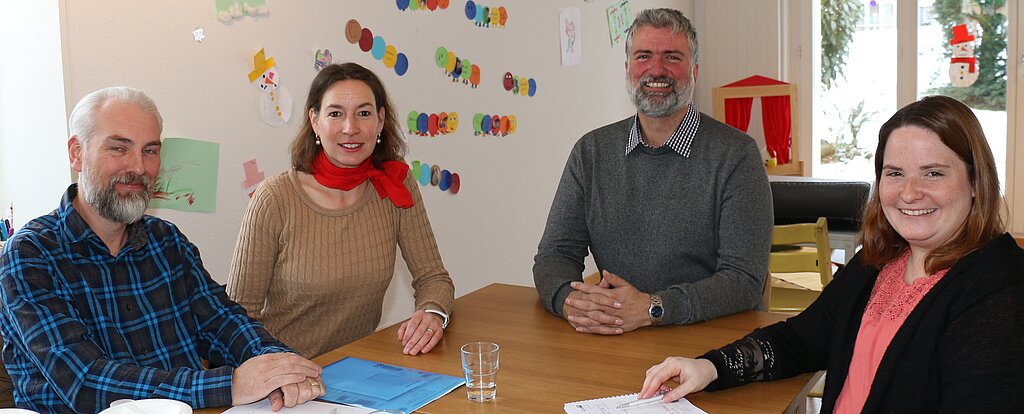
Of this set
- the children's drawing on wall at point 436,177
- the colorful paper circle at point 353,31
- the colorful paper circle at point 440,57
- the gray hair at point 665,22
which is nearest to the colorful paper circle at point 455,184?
the children's drawing on wall at point 436,177

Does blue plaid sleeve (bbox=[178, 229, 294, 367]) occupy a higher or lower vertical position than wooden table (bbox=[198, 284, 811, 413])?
higher

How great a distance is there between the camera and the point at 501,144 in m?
4.55

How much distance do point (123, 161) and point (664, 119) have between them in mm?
1276

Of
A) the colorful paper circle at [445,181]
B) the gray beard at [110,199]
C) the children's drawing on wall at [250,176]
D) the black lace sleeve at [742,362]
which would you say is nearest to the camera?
the black lace sleeve at [742,362]

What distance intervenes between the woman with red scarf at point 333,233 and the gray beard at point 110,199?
1.50ft

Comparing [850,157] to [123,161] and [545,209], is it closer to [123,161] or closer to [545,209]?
[545,209]

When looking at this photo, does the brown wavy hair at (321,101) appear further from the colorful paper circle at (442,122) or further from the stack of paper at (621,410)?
the colorful paper circle at (442,122)

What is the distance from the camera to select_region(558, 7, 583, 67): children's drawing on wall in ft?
16.7

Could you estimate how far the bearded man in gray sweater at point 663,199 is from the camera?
2123mm

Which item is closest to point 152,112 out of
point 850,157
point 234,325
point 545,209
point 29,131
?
point 234,325

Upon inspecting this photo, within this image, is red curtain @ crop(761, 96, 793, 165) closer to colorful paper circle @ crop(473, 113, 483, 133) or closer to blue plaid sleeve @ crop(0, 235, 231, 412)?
colorful paper circle @ crop(473, 113, 483, 133)

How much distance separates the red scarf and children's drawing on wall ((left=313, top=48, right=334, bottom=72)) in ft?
3.33

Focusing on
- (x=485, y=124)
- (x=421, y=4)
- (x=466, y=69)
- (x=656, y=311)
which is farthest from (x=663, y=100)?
(x=485, y=124)

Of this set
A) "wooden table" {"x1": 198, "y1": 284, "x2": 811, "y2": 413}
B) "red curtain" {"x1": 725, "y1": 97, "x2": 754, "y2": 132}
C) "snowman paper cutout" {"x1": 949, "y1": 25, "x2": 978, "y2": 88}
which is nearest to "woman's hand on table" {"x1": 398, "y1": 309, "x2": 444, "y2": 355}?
"wooden table" {"x1": 198, "y1": 284, "x2": 811, "y2": 413}
